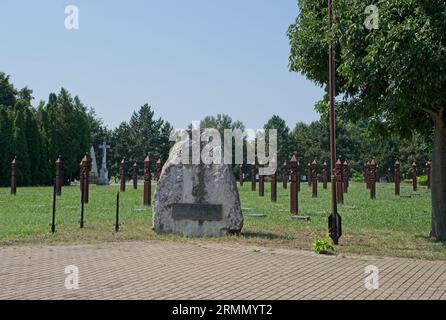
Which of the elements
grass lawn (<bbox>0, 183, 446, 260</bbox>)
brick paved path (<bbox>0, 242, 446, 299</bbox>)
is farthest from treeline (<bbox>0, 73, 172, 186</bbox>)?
brick paved path (<bbox>0, 242, 446, 299</bbox>)

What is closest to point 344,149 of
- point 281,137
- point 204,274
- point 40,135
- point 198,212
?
point 281,137

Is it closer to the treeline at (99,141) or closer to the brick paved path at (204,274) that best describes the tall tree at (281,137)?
the treeline at (99,141)

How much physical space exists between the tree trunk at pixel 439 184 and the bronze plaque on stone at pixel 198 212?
4.62 m

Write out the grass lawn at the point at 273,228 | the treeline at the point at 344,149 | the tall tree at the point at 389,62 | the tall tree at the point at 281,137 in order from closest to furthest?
the tall tree at the point at 389,62 < the grass lawn at the point at 273,228 < the treeline at the point at 344,149 < the tall tree at the point at 281,137

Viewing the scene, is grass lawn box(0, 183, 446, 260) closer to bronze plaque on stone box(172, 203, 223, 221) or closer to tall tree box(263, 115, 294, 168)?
bronze plaque on stone box(172, 203, 223, 221)

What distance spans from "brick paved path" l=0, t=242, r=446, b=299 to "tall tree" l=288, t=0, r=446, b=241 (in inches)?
127

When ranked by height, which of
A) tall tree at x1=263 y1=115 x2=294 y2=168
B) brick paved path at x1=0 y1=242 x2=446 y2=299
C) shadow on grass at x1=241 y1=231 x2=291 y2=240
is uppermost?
tall tree at x1=263 y1=115 x2=294 y2=168

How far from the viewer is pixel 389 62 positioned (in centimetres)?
1019

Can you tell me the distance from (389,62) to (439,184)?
3.45 metres

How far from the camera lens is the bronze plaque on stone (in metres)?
12.1

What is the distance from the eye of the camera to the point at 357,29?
11031mm

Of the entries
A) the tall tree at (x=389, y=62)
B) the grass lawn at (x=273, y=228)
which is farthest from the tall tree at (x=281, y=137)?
the tall tree at (x=389, y=62)

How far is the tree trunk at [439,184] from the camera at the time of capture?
1215 cm
